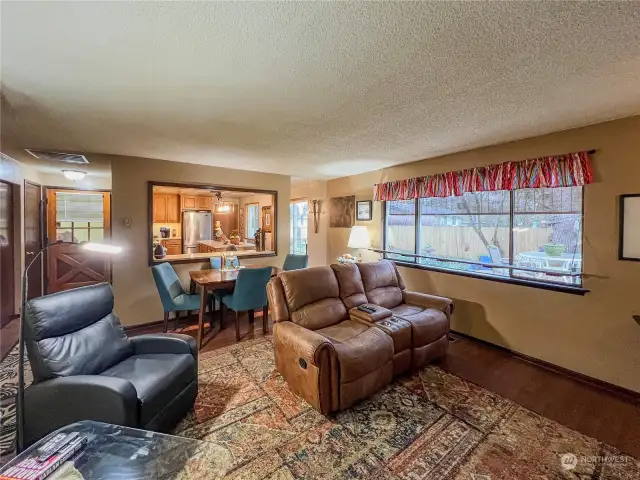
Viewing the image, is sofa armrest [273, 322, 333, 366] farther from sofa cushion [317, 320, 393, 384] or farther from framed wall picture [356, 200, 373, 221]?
framed wall picture [356, 200, 373, 221]

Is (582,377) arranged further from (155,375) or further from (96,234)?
(96,234)

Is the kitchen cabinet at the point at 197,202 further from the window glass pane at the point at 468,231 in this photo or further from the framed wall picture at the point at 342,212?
the window glass pane at the point at 468,231

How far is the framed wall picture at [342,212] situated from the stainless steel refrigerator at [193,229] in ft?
12.0

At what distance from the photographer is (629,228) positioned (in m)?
2.49

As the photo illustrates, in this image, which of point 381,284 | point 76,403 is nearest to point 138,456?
point 76,403

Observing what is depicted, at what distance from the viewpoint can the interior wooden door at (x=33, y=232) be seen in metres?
4.45

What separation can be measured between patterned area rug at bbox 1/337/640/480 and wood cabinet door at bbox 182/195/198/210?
5191 mm

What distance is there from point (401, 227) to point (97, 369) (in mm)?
4009

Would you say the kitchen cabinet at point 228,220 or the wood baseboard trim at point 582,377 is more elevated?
the kitchen cabinet at point 228,220

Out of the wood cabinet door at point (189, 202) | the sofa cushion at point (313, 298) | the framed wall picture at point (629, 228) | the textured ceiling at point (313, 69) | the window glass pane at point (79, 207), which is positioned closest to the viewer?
the textured ceiling at point (313, 69)

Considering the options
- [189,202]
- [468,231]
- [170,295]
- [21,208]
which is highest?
[189,202]

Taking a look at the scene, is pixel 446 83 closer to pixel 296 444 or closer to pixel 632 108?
pixel 632 108

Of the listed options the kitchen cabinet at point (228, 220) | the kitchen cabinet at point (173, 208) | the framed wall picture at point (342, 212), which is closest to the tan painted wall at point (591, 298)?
the framed wall picture at point (342, 212)

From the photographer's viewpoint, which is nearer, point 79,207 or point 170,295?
point 170,295
